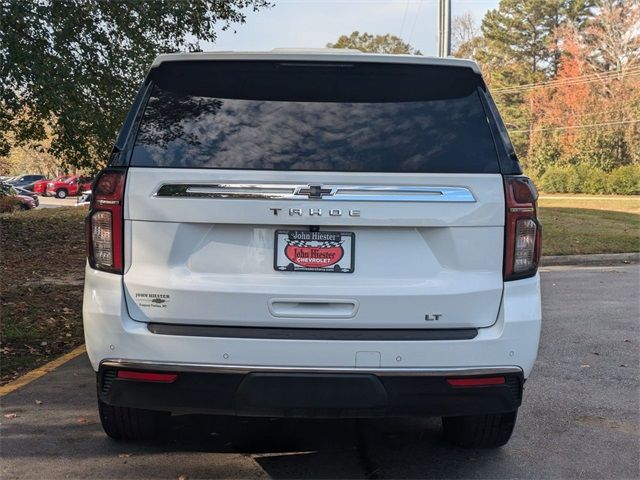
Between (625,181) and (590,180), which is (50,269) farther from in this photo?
(590,180)

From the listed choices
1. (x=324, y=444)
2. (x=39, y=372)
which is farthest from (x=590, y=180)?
(x=324, y=444)

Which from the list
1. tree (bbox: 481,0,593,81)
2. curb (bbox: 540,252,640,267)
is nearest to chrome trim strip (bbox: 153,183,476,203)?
curb (bbox: 540,252,640,267)

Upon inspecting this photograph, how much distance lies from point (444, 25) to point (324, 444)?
1158cm

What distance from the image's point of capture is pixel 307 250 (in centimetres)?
308

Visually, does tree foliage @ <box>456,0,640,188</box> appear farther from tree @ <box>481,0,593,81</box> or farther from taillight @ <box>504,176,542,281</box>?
taillight @ <box>504,176,542,281</box>

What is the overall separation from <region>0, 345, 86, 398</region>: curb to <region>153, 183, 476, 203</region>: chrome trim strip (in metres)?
2.64

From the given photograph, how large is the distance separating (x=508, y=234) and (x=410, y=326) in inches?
23.8

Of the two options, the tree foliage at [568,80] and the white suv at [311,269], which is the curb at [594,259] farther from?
the tree foliage at [568,80]

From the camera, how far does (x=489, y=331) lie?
3125mm

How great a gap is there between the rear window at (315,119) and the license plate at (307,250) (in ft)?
0.96

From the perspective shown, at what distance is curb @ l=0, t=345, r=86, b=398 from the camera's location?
4.93 meters

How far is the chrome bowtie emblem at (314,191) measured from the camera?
9.97ft

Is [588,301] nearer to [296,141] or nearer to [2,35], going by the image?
[296,141]

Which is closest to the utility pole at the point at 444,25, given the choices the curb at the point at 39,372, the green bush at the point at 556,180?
the curb at the point at 39,372
